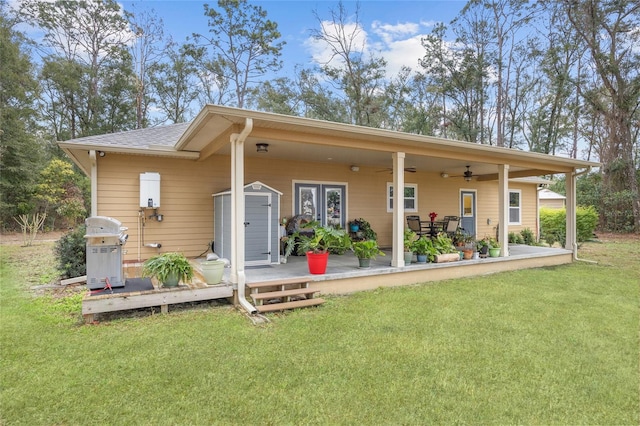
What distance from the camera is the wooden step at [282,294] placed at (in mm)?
4496

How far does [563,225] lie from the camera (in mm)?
13609

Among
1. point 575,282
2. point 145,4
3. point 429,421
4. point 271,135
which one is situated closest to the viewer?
point 429,421

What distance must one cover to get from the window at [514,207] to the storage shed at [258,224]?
30.9ft

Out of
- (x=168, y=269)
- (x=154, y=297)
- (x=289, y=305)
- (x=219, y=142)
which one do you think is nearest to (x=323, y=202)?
(x=219, y=142)

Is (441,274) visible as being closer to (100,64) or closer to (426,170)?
(426,170)

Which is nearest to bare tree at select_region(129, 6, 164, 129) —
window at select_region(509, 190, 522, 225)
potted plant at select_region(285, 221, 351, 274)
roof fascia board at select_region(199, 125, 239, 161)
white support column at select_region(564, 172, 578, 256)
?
roof fascia board at select_region(199, 125, 239, 161)

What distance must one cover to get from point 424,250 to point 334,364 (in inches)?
162

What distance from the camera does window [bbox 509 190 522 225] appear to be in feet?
39.0

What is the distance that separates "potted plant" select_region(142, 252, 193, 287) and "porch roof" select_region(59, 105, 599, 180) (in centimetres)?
183

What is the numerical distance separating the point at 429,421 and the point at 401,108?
1903cm

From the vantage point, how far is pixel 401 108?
19.3 metres

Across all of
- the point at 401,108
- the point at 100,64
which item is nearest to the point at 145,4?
the point at 100,64

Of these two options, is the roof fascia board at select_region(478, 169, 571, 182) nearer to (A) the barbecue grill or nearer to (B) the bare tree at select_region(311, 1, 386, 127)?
(B) the bare tree at select_region(311, 1, 386, 127)

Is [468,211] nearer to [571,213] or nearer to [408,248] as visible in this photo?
[571,213]
